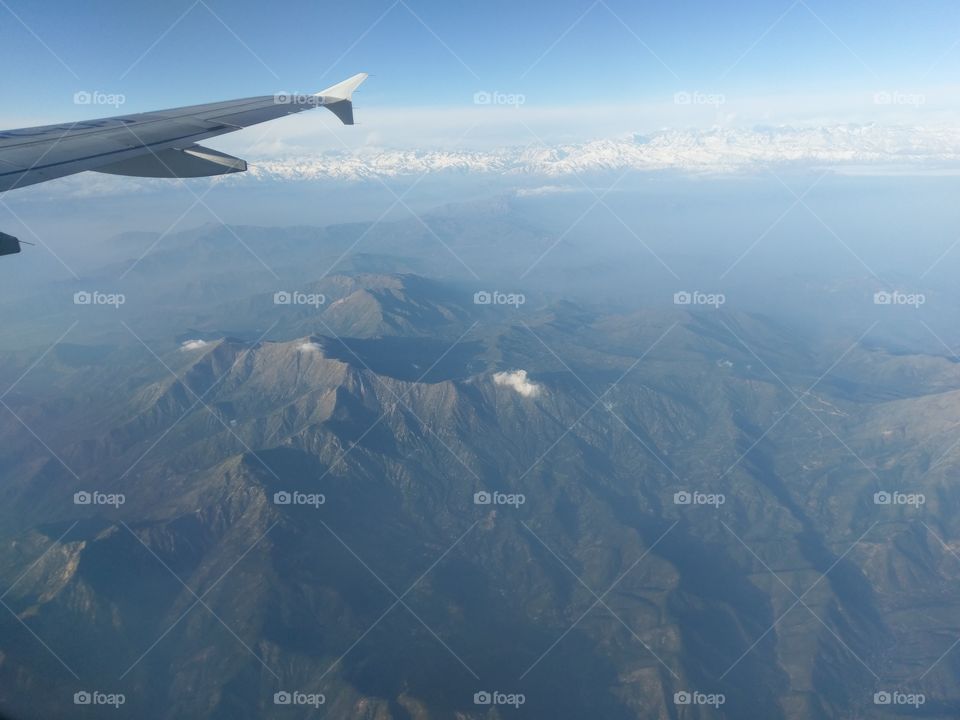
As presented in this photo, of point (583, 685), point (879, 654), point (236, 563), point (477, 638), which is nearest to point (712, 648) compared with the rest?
point (583, 685)

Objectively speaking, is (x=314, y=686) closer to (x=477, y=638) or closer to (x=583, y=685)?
(x=477, y=638)
